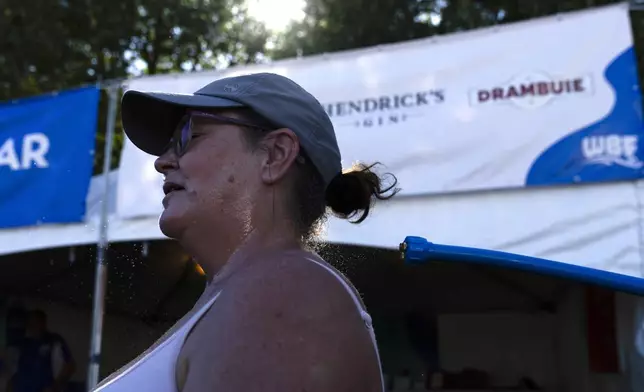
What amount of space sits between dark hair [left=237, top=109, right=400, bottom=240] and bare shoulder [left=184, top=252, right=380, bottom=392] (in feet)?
0.61

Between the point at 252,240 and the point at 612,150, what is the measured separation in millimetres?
3109

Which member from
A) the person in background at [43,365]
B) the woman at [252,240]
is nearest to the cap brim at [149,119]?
the woman at [252,240]

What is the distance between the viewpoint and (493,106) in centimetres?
404

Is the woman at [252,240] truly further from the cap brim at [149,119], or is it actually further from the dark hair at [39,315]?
the dark hair at [39,315]

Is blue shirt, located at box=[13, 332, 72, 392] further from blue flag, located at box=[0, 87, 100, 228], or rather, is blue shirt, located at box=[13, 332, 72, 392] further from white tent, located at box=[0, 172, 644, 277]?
white tent, located at box=[0, 172, 644, 277]

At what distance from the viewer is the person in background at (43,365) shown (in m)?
5.97

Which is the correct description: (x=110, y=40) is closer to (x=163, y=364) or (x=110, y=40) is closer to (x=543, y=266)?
(x=543, y=266)

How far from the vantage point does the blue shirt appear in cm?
597

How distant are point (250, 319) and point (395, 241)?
320cm

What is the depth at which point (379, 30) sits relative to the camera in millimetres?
10719

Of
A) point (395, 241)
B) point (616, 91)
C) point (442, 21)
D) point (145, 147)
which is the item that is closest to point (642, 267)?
point (616, 91)

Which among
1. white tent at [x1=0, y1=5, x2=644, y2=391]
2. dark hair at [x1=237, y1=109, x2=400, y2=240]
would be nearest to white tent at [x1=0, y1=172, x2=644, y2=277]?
white tent at [x1=0, y1=5, x2=644, y2=391]

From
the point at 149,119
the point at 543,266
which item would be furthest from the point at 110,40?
the point at 149,119

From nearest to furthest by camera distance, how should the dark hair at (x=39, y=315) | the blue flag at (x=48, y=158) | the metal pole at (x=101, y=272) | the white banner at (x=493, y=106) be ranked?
the white banner at (x=493, y=106), the metal pole at (x=101, y=272), the blue flag at (x=48, y=158), the dark hair at (x=39, y=315)
